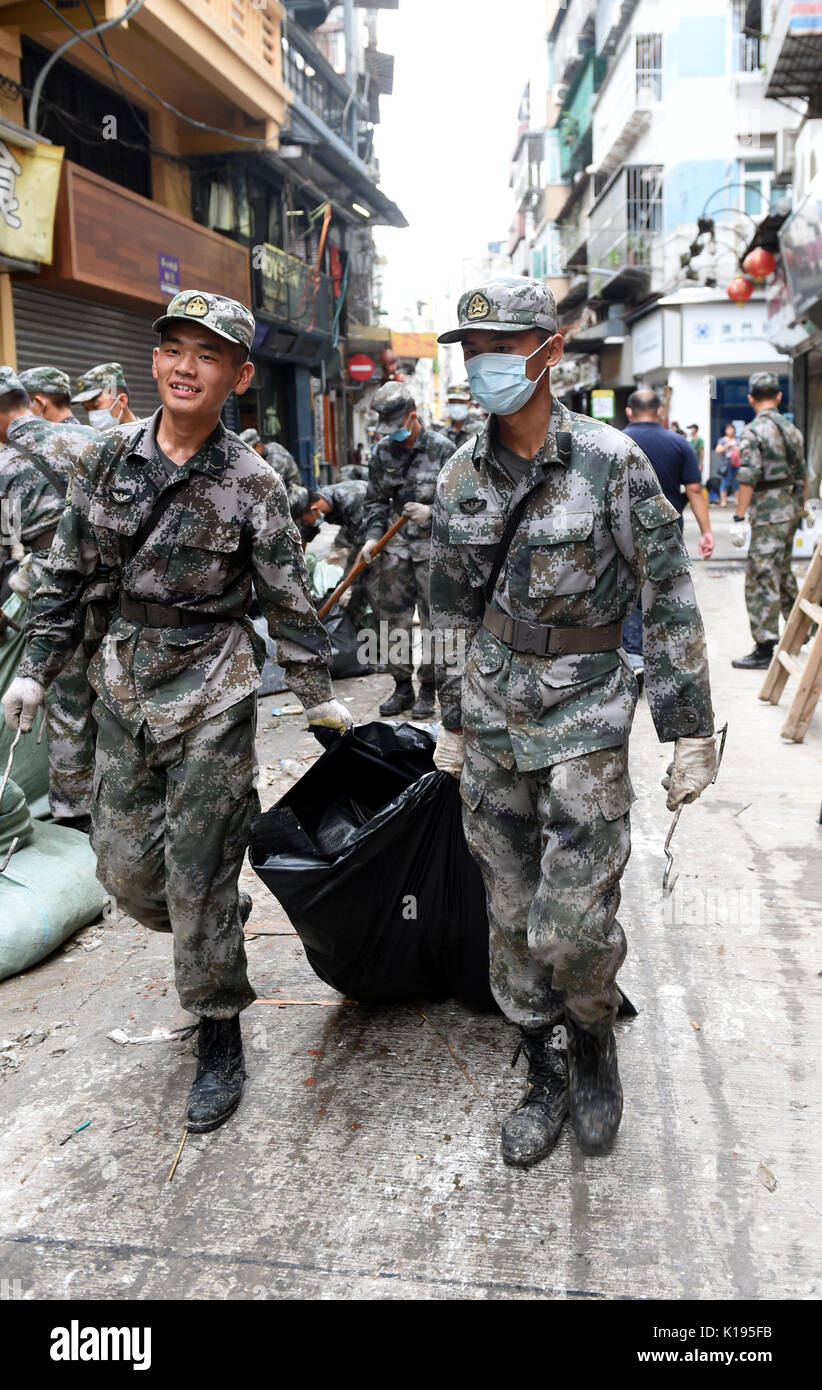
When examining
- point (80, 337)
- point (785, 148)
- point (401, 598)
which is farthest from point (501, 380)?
point (785, 148)

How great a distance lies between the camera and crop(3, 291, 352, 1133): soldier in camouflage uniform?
8.32 ft

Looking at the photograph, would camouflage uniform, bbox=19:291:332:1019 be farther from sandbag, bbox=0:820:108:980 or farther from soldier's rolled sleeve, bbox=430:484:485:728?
sandbag, bbox=0:820:108:980

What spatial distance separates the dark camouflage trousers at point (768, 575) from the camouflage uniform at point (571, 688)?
530 centimetres

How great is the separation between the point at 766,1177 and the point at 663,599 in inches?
49.6

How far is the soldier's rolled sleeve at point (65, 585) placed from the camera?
2.62 meters

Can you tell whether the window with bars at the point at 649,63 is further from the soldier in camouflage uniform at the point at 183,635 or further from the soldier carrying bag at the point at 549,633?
the soldier carrying bag at the point at 549,633

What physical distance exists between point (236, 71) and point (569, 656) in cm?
1158

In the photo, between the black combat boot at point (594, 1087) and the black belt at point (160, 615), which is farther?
the black belt at point (160, 615)

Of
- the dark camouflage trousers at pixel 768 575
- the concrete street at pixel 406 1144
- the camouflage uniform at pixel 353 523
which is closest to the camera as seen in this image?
the concrete street at pixel 406 1144

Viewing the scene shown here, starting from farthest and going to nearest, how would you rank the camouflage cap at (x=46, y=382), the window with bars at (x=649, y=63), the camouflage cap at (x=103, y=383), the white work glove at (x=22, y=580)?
the window with bars at (x=649, y=63)
the camouflage cap at (x=103, y=383)
the camouflage cap at (x=46, y=382)
the white work glove at (x=22, y=580)

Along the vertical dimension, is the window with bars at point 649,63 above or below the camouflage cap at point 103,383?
above

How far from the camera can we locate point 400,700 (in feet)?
22.1

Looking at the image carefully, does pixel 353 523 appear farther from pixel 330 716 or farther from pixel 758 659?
pixel 330 716

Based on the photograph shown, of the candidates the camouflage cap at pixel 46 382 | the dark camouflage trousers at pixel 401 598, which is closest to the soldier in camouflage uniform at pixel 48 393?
the camouflage cap at pixel 46 382
